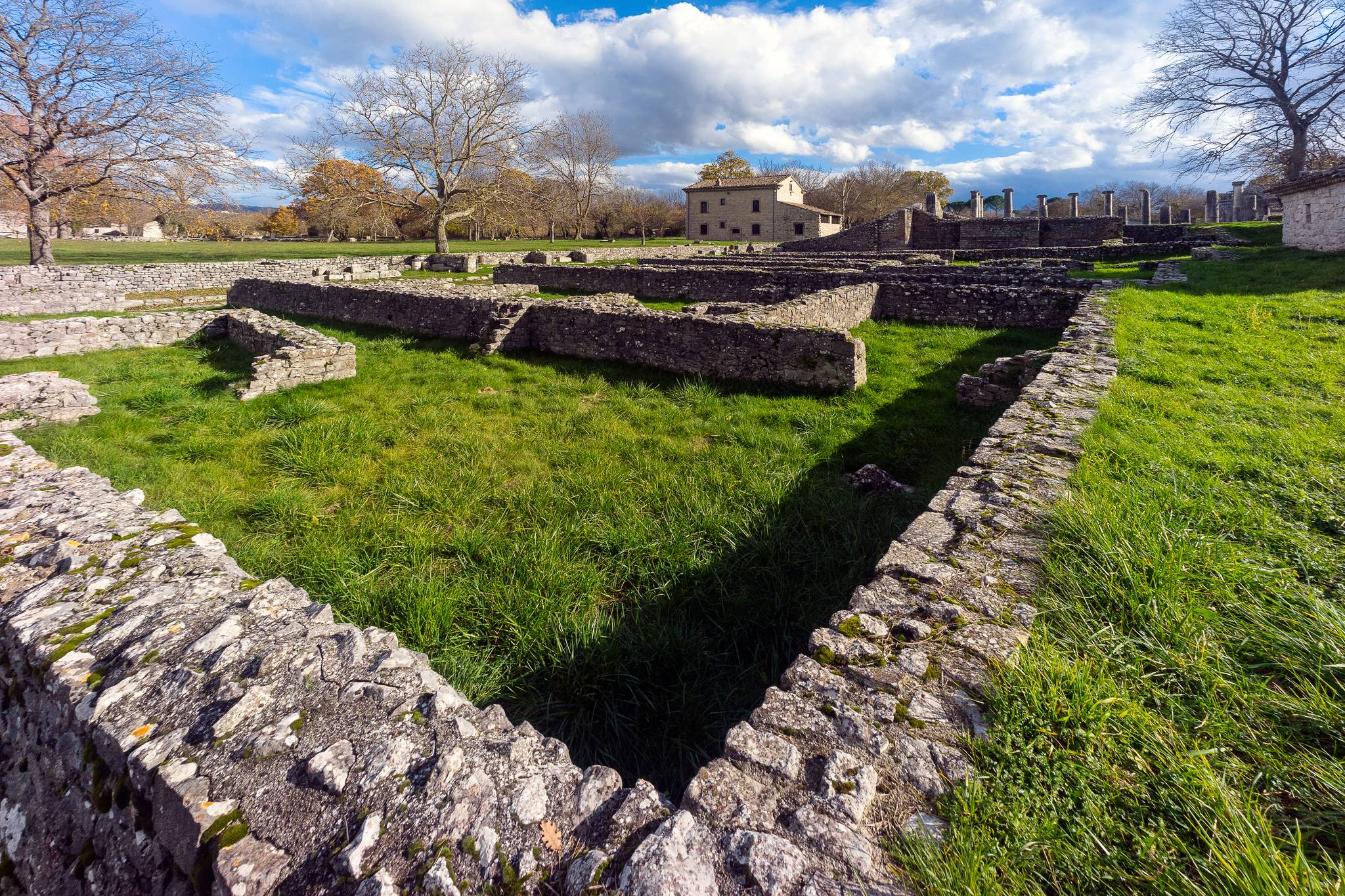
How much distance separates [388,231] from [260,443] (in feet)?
243

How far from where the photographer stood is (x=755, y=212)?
5928 centimetres

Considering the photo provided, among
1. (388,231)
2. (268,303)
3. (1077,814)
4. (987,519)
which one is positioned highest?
(388,231)

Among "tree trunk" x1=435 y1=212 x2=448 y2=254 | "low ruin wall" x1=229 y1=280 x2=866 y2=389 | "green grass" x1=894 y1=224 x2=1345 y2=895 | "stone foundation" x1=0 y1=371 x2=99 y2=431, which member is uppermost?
"tree trunk" x1=435 y1=212 x2=448 y2=254

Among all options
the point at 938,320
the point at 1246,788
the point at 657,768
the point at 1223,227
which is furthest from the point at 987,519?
the point at 1223,227

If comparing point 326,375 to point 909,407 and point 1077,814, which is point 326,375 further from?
point 1077,814

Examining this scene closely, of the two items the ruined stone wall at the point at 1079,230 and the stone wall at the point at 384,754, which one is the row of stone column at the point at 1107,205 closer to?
the ruined stone wall at the point at 1079,230

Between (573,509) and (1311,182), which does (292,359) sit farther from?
(1311,182)

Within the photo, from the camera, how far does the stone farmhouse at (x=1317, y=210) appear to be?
17.3 m

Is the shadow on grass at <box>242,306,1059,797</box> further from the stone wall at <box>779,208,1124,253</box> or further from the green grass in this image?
the stone wall at <box>779,208,1124,253</box>

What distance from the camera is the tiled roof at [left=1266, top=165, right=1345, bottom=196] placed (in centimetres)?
1734

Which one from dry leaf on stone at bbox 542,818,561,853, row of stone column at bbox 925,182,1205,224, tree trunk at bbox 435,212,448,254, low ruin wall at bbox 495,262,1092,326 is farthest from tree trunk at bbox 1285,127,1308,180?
tree trunk at bbox 435,212,448,254

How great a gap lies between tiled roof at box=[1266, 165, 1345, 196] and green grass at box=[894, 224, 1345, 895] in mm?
21451

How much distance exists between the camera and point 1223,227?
94.9ft

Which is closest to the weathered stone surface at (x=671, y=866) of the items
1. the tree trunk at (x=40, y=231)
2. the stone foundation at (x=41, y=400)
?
the stone foundation at (x=41, y=400)
